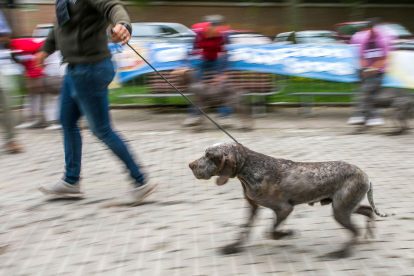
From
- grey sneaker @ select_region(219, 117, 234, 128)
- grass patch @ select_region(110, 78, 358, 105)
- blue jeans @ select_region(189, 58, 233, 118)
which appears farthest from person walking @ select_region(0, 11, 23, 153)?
grey sneaker @ select_region(219, 117, 234, 128)

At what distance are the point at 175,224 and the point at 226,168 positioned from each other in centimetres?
95

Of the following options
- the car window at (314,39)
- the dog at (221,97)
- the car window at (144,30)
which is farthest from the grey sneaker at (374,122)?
the car window at (144,30)

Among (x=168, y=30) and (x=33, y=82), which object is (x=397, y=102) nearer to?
(x=33, y=82)

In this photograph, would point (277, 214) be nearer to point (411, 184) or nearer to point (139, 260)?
point (139, 260)

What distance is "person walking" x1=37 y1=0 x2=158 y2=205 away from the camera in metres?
3.60

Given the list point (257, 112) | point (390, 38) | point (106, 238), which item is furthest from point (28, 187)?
point (390, 38)

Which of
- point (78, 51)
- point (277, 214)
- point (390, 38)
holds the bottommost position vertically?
point (277, 214)

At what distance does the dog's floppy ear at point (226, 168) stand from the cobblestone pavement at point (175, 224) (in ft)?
1.97

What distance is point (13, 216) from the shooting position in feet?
12.6

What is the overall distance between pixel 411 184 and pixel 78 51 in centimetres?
368

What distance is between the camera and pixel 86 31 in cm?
367

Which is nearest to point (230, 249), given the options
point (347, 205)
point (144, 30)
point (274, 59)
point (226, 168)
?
point (226, 168)

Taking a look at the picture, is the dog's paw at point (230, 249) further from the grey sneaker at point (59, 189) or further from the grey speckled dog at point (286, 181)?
the grey sneaker at point (59, 189)

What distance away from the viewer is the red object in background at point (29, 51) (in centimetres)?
752
